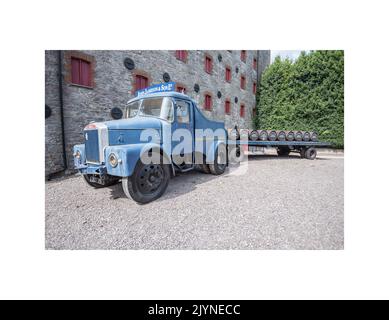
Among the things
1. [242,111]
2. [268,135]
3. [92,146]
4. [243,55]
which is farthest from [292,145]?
[92,146]

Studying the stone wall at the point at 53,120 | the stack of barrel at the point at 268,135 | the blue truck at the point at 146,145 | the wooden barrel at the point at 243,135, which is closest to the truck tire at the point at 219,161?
the blue truck at the point at 146,145

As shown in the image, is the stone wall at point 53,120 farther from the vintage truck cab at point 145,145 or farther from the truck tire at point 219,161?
the truck tire at point 219,161

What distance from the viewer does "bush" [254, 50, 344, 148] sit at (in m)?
12.2

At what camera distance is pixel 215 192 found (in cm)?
421

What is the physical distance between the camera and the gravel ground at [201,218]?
2.53m

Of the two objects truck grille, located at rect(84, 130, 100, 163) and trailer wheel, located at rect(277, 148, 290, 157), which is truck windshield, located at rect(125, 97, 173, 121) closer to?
truck grille, located at rect(84, 130, 100, 163)

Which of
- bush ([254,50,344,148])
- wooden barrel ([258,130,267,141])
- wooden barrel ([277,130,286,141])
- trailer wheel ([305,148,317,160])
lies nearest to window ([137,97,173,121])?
wooden barrel ([258,130,267,141])

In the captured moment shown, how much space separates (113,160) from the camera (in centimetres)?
327

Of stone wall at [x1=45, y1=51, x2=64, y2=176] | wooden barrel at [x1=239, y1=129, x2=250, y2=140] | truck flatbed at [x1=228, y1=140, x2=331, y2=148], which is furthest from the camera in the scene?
wooden barrel at [x1=239, y1=129, x2=250, y2=140]

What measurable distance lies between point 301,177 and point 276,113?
1099cm

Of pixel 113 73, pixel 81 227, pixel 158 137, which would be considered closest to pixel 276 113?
pixel 113 73

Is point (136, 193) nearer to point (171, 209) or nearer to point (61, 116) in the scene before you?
point (171, 209)

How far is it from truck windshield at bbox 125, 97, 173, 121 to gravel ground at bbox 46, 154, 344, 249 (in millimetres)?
1801

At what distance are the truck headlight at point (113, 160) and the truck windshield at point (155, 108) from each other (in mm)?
1471
